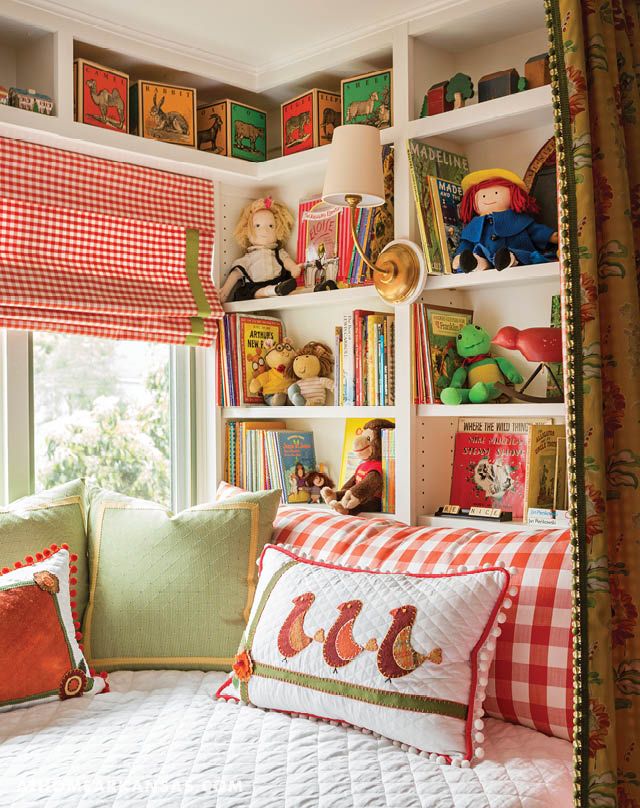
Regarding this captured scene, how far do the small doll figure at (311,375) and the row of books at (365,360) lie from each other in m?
0.09

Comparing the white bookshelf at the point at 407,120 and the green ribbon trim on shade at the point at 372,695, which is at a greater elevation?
the white bookshelf at the point at 407,120

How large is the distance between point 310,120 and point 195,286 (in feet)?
2.08

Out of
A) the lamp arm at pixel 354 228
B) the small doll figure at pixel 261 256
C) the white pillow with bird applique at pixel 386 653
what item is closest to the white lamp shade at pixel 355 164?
the lamp arm at pixel 354 228

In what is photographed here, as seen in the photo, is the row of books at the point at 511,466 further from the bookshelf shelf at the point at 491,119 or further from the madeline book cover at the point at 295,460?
the bookshelf shelf at the point at 491,119

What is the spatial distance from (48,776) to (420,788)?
659 mm

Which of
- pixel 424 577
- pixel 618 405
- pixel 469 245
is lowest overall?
pixel 424 577

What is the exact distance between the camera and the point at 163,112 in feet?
8.38

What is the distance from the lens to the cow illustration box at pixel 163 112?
8.26 feet

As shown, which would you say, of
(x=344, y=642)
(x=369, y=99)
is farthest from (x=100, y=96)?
(x=344, y=642)

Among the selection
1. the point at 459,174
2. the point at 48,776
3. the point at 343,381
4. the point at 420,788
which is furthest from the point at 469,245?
the point at 48,776

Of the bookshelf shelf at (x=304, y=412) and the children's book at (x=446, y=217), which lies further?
the bookshelf shelf at (x=304, y=412)

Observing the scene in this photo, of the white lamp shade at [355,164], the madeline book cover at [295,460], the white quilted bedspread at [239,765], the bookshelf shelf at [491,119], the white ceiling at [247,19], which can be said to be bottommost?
the white quilted bedspread at [239,765]

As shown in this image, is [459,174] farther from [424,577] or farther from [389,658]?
[389,658]

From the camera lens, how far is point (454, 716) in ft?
5.08
